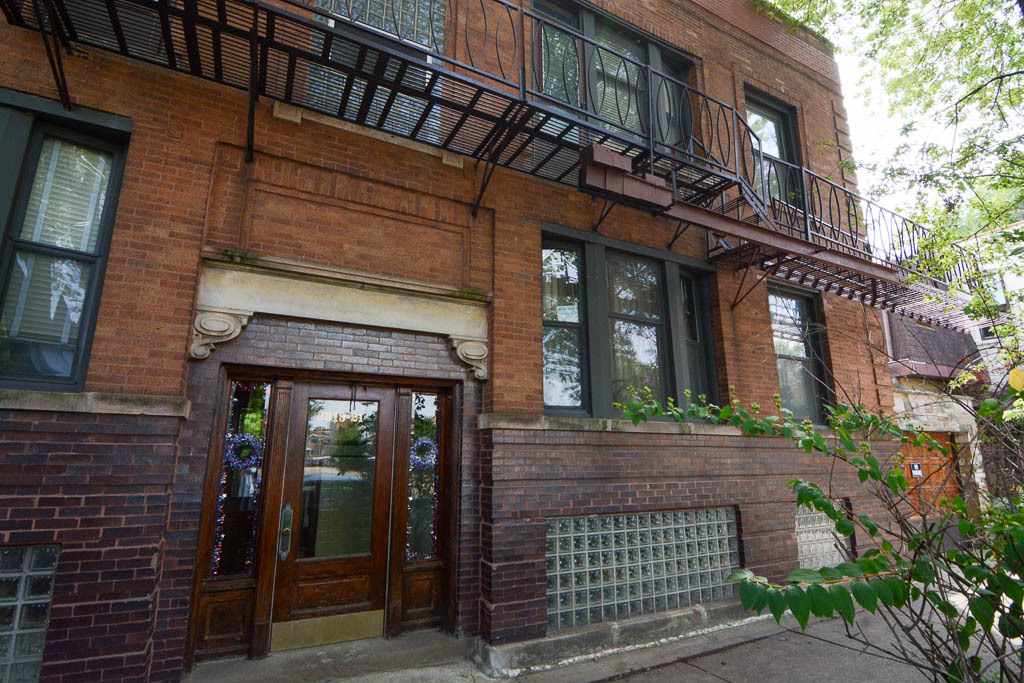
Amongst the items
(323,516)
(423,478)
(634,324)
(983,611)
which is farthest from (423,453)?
(983,611)

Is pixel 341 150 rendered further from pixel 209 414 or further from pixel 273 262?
pixel 209 414

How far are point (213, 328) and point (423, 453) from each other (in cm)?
215

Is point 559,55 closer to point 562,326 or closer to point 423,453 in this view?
point 562,326

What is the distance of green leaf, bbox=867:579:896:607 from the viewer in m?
1.66

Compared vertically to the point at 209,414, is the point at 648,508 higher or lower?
lower

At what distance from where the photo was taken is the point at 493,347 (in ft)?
17.1

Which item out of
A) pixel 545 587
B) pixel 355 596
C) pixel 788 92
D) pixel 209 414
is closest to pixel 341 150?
pixel 209 414

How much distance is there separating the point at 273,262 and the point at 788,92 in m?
8.57

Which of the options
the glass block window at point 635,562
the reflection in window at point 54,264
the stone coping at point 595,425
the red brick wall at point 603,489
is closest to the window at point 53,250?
the reflection in window at point 54,264

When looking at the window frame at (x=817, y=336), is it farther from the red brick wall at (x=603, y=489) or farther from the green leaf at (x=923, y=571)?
the green leaf at (x=923, y=571)

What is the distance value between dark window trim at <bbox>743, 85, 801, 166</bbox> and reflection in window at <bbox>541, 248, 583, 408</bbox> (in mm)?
4837

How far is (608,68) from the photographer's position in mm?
7020

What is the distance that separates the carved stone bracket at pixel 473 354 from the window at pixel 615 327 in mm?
905

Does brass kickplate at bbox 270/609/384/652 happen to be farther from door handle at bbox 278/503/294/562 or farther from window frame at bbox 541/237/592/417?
window frame at bbox 541/237/592/417
